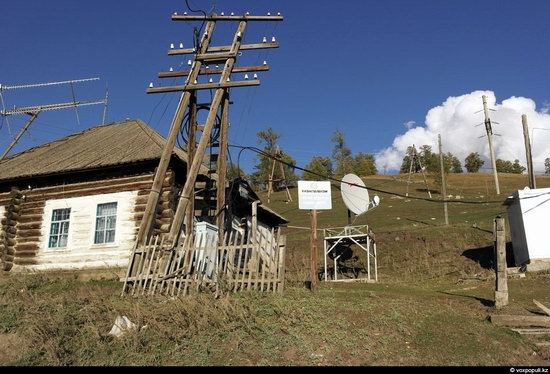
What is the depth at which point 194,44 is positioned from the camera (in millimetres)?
16750

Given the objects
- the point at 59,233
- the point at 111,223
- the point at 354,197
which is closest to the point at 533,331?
the point at 111,223

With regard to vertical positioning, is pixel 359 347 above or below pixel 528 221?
below

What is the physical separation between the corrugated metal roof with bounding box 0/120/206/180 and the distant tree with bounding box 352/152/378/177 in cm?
7654

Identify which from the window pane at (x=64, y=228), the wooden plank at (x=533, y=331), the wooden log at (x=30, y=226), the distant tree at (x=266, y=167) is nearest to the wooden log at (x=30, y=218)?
the wooden log at (x=30, y=226)

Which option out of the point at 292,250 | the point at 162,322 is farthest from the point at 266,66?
the point at 292,250

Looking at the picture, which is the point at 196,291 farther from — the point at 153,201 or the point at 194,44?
the point at 194,44

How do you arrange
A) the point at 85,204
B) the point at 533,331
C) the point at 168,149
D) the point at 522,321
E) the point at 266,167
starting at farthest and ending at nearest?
1. the point at 266,167
2. the point at 85,204
3. the point at 168,149
4. the point at 522,321
5. the point at 533,331

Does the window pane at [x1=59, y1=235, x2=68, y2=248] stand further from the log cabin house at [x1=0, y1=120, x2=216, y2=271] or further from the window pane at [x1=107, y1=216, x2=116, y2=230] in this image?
the window pane at [x1=107, y1=216, x2=116, y2=230]

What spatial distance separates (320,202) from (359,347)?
264 inches

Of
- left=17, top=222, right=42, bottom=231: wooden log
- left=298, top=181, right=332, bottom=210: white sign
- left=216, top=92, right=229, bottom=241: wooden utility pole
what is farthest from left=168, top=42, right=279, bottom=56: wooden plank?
left=17, top=222, right=42, bottom=231: wooden log

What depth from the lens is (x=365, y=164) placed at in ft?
343

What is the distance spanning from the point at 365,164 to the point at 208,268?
95303mm

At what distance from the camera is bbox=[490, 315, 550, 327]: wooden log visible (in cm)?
952

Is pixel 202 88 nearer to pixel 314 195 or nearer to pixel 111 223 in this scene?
pixel 314 195
